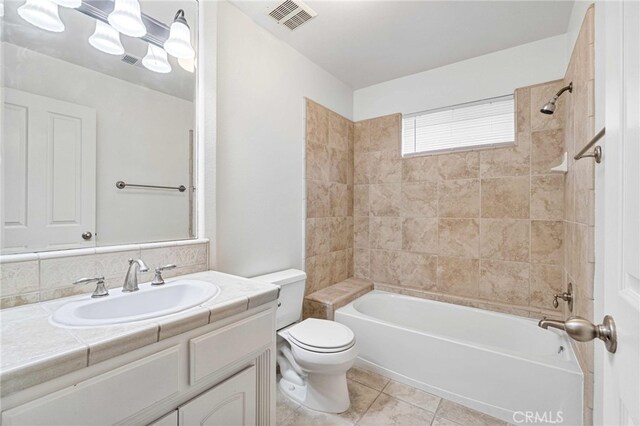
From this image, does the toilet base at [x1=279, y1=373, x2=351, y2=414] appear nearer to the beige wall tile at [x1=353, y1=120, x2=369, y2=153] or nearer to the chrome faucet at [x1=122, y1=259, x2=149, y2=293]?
the chrome faucet at [x1=122, y1=259, x2=149, y2=293]

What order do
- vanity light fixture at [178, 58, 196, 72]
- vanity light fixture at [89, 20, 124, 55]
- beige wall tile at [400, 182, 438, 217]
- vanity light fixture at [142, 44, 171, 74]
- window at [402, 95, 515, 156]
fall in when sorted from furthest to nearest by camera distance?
beige wall tile at [400, 182, 438, 217], window at [402, 95, 515, 156], vanity light fixture at [178, 58, 196, 72], vanity light fixture at [142, 44, 171, 74], vanity light fixture at [89, 20, 124, 55]

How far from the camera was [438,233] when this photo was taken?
8.07ft

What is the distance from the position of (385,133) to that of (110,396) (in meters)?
2.67

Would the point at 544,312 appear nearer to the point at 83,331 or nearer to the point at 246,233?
the point at 246,233

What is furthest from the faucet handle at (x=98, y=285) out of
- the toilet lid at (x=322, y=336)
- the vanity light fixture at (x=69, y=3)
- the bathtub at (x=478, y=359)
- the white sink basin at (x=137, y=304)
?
the bathtub at (x=478, y=359)

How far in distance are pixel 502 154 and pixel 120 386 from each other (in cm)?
264

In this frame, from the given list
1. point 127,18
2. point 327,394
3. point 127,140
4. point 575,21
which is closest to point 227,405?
point 327,394

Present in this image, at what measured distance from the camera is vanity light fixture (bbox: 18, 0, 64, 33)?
1.07 meters

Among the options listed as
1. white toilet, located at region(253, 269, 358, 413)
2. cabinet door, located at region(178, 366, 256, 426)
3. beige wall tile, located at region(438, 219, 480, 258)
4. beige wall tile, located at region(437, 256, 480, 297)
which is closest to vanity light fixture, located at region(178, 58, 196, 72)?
white toilet, located at region(253, 269, 358, 413)

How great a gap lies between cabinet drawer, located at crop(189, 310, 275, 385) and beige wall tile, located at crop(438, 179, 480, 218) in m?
1.86

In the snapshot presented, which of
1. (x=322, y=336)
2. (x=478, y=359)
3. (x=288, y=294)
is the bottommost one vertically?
(x=478, y=359)

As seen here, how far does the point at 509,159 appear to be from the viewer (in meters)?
2.17

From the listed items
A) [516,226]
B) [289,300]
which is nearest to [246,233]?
[289,300]

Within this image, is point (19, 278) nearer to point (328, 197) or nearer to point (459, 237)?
point (328, 197)
